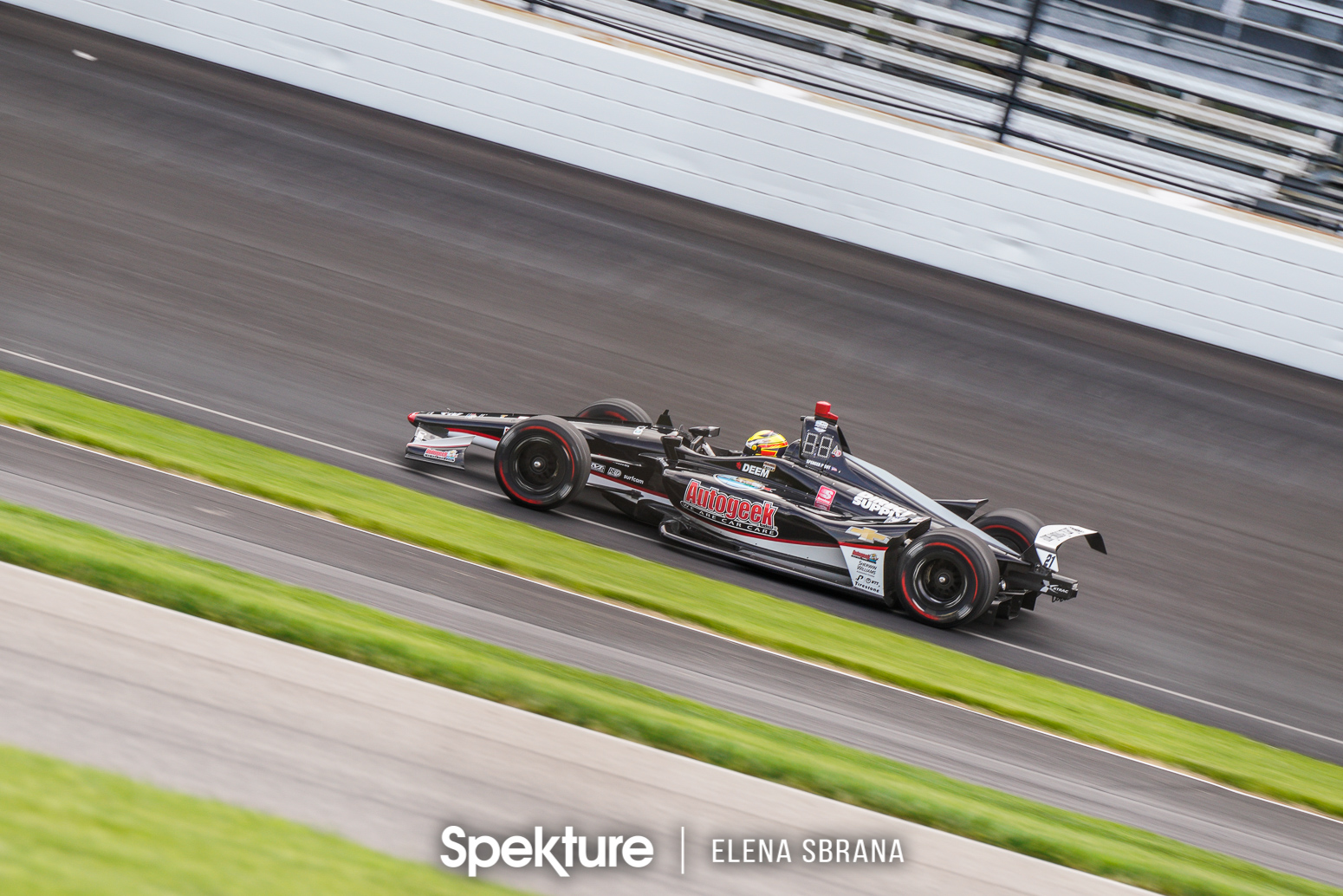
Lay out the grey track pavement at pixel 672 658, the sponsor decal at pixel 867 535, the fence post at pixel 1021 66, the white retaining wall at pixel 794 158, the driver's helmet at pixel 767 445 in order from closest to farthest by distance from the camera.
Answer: the grey track pavement at pixel 672 658
the sponsor decal at pixel 867 535
the driver's helmet at pixel 767 445
the white retaining wall at pixel 794 158
the fence post at pixel 1021 66

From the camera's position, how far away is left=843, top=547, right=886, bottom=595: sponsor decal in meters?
8.98

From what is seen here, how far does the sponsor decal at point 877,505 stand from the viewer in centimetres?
917

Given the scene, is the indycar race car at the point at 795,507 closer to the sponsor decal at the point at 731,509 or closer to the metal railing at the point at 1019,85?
the sponsor decal at the point at 731,509

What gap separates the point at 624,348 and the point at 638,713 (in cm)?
788

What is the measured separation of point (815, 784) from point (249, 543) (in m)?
3.82

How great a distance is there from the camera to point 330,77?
59.0 feet

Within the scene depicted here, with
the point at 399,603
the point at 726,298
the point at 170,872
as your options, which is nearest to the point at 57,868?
the point at 170,872

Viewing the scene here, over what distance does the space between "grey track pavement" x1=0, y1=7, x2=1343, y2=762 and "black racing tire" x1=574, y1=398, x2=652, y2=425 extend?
2.82ft

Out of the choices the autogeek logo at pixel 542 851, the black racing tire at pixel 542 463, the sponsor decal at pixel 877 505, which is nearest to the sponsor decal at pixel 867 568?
the sponsor decal at pixel 877 505

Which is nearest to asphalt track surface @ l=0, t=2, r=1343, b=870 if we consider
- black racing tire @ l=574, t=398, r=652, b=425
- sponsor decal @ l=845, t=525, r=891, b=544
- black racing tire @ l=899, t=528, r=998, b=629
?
black racing tire @ l=899, t=528, r=998, b=629

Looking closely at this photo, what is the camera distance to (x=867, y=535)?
9008 mm

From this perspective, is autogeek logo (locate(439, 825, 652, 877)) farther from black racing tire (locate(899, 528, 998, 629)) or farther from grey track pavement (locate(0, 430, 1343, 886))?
black racing tire (locate(899, 528, 998, 629))

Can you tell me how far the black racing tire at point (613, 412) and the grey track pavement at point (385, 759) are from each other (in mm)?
5284

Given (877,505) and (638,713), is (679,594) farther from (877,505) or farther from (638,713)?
(638,713)
